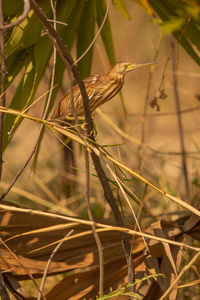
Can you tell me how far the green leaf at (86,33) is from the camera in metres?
1.23

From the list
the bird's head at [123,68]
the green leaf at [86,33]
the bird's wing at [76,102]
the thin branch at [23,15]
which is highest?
the green leaf at [86,33]

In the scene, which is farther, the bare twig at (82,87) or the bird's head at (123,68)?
the bird's head at (123,68)

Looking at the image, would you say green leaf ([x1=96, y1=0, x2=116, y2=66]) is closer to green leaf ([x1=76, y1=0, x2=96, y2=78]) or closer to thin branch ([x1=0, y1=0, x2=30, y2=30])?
green leaf ([x1=76, y1=0, x2=96, y2=78])

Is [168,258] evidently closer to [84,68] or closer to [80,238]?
[80,238]

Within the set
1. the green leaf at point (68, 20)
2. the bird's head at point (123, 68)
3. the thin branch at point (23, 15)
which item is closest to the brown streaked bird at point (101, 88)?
the bird's head at point (123, 68)

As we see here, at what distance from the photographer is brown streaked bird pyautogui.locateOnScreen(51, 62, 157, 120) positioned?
108cm

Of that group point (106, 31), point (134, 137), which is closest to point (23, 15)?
point (106, 31)

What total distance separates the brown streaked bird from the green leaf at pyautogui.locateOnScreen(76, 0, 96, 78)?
18cm

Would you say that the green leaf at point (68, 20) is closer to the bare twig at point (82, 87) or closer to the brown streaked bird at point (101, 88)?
the brown streaked bird at point (101, 88)

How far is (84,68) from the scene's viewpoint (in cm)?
131

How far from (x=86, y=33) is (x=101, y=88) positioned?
245mm

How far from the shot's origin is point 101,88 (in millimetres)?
1089

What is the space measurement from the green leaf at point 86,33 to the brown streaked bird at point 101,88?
18cm

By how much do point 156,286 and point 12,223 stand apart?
1.02 ft
